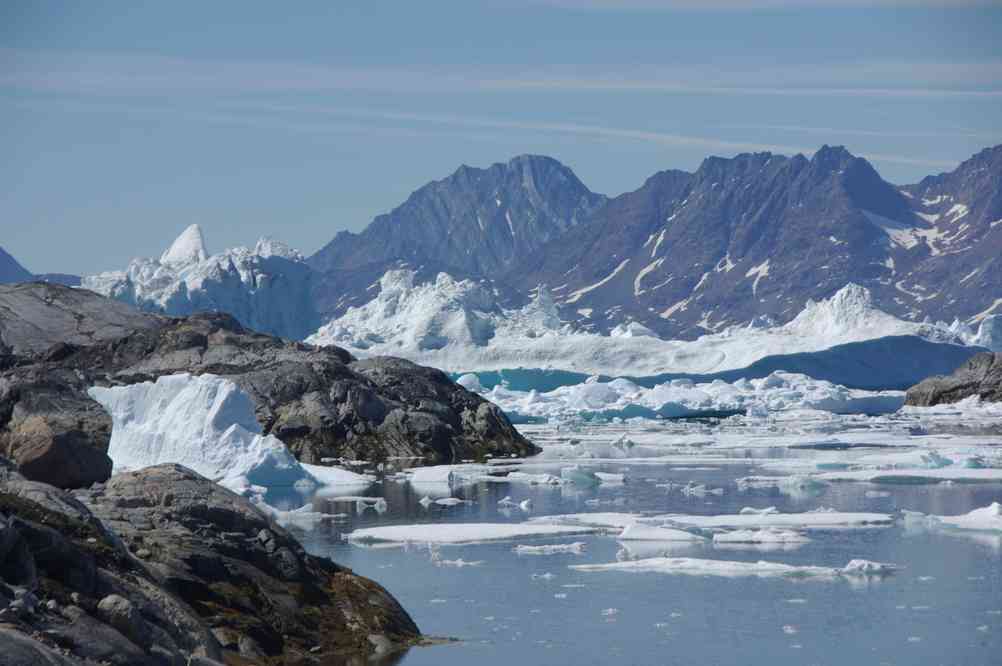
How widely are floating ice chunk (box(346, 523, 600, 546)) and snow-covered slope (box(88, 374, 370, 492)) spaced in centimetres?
651

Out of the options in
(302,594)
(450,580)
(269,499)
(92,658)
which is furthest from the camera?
(269,499)

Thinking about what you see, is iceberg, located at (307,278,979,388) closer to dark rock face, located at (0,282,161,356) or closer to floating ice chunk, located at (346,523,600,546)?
dark rock face, located at (0,282,161,356)

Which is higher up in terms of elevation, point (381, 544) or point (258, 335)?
point (258, 335)

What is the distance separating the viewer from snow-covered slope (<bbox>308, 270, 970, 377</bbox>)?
86875mm

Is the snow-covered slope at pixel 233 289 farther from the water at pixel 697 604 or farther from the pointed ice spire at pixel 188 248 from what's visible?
the water at pixel 697 604

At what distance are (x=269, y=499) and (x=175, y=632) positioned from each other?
2110 cm

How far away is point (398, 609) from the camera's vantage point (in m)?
16.9

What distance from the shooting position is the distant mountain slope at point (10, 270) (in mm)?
138250

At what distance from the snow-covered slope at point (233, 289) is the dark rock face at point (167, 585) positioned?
82.7m

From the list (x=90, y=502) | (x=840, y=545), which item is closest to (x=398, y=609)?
(x=90, y=502)

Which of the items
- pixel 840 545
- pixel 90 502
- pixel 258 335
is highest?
pixel 258 335

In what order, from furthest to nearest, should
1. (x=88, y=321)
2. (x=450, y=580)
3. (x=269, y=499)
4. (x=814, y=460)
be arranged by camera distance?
(x=88, y=321), (x=814, y=460), (x=269, y=499), (x=450, y=580)

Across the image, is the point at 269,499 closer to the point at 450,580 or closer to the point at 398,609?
the point at 450,580

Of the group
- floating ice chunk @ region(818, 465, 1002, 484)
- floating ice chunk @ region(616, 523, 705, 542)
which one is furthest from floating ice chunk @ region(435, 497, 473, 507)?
floating ice chunk @ region(818, 465, 1002, 484)
